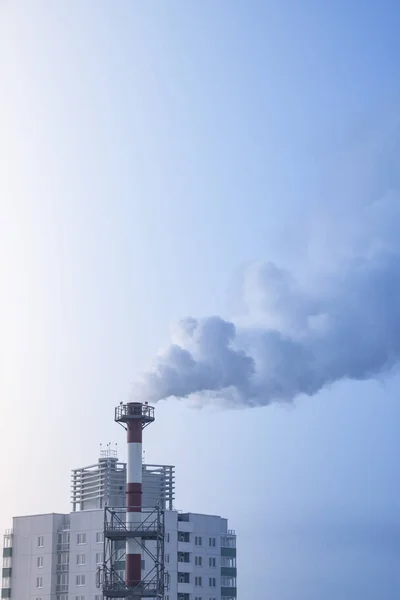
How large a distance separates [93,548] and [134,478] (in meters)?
34.0

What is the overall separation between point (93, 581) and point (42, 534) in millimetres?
9817

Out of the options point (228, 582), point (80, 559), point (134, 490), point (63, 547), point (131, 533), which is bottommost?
point (228, 582)

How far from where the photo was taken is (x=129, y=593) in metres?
82.0

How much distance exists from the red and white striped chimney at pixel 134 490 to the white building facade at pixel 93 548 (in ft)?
99.0

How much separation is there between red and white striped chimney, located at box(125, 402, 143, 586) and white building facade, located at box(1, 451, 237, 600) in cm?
3017

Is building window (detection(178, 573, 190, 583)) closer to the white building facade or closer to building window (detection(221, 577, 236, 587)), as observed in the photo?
the white building facade

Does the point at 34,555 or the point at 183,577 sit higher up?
the point at 34,555

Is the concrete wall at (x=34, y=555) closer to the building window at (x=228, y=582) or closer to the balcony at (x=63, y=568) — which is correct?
the balcony at (x=63, y=568)

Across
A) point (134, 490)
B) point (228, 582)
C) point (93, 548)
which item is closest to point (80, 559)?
point (93, 548)

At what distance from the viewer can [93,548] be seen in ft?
379

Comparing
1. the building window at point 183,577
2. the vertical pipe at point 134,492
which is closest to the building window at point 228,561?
the building window at point 183,577

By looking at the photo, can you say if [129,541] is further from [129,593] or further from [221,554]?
[221,554]

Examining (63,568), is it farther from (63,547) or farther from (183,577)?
(183,577)

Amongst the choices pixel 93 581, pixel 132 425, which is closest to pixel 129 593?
pixel 132 425
